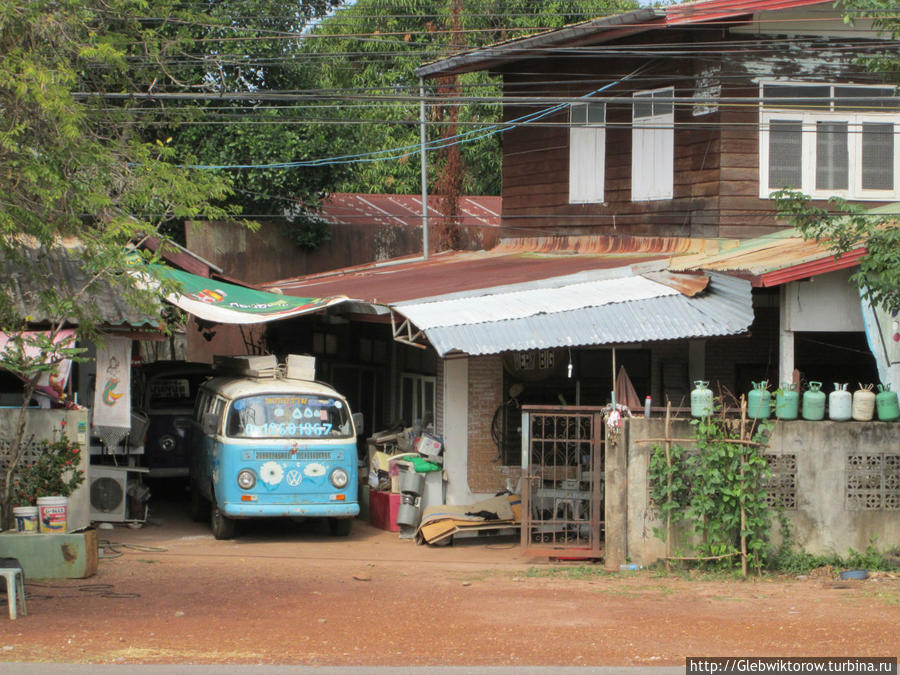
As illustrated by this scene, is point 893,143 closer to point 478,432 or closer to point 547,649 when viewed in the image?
point 478,432

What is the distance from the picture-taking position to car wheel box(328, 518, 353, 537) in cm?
1455

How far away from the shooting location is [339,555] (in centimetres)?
1327

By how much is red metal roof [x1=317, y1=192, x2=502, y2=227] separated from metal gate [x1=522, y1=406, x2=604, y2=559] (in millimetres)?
13106

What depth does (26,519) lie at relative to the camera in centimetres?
1113

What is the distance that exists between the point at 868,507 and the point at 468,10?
2025 centimetres

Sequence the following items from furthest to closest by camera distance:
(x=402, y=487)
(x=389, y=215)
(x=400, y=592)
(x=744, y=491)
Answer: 1. (x=389, y=215)
2. (x=402, y=487)
3. (x=744, y=491)
4. (x=400, y=592)

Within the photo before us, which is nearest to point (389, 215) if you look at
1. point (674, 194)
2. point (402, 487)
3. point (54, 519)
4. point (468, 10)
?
point (468, 10)

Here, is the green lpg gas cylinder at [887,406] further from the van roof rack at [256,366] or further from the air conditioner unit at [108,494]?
the air conditioner unit at [108,494]

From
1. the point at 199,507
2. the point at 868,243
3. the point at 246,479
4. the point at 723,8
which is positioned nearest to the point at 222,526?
the point at 246,479

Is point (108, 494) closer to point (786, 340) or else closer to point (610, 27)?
point (786, 340)

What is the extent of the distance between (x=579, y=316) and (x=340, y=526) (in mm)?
4339

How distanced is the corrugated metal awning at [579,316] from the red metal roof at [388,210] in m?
11.9

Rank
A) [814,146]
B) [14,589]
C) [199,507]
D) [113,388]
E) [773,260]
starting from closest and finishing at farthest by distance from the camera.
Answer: [14,589]
[773,260]
[113,388]
[199,507]
[814,146]

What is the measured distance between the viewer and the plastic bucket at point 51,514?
11281 millimetres
